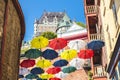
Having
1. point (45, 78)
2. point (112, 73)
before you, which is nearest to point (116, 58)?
point (112, 73)

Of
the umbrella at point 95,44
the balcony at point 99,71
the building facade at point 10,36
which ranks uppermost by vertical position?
the building facade at point 10,36

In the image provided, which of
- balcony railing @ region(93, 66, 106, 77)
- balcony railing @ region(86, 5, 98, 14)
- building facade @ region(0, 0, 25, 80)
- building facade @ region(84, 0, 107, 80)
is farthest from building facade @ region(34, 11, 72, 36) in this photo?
building facade @ region(0, 0, 25, 80)

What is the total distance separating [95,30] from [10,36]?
1769cm

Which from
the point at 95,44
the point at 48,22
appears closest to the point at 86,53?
the point at 95,44

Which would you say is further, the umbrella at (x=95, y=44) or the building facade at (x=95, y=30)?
the building facade at (x=95, y=30)

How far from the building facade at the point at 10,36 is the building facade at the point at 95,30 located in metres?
11.0

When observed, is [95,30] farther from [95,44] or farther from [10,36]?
[10,36]

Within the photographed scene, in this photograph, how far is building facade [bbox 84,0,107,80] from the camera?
2307 centimetres

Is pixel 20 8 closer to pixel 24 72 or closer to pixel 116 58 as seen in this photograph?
pixel 116 58

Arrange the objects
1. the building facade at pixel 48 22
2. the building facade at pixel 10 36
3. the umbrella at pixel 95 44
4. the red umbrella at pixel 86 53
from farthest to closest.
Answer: the building facade at pixel 48 22
the red umbrella at pixel 86 53
the umbrella at pixel 95 44
the building facade at pixel 10 36

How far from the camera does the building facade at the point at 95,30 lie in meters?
23.1

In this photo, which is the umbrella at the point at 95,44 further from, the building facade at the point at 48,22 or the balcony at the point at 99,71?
the building facade at the point at 48,22

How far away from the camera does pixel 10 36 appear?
11789 millimetres

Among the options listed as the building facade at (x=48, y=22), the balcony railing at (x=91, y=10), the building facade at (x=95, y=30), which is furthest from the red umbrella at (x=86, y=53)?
the building facade at (x=48, y=22)
